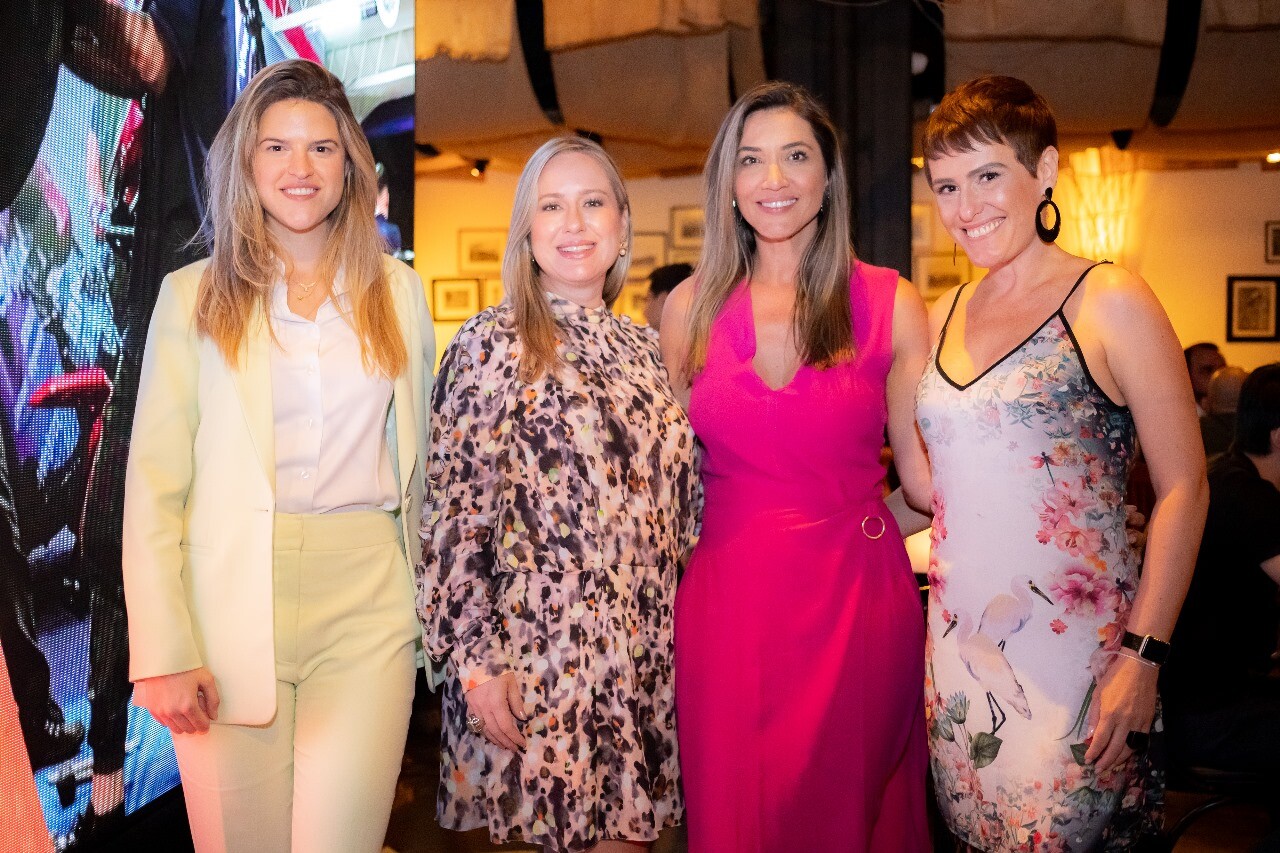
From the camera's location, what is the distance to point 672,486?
211 cm

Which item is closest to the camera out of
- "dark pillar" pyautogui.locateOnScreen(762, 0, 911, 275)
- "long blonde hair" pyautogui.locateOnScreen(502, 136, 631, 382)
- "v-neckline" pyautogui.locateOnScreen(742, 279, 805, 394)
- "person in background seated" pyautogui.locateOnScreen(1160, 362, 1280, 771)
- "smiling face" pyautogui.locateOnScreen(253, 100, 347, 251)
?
"smiling face" pyautogui.locateOnScreen(253, 100, 347, 251)

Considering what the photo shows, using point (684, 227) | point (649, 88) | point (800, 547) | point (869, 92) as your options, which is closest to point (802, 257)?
point (800, 547)

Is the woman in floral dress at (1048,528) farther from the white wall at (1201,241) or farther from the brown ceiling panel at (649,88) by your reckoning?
the white wall at (1201,241)

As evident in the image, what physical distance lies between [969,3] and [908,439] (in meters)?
4.42

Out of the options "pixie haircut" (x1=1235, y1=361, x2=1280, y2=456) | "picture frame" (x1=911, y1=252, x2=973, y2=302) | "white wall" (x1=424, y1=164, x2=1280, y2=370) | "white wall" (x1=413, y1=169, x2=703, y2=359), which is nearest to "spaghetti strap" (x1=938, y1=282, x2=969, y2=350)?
"pixie haircut" (x1=1235, y1=361, x2=1280, y2=456)

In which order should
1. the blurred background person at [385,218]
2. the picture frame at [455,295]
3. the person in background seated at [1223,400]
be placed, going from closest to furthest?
the blurred background person at [385,218], the person in background seated at [1223,400], the picture frame at [455,295]

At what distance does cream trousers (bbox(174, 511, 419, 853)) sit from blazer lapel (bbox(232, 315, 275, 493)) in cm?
11

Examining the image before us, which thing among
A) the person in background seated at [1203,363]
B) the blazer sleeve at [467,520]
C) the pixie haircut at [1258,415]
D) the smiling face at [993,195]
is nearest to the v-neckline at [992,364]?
the smiling face at [993,195]

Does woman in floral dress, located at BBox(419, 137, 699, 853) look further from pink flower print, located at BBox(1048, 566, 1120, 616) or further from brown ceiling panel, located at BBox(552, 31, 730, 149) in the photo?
brown ceiling panel, located at BBox(552, 31, 730, 149)

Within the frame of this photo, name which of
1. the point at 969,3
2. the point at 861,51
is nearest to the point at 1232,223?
the point at 969,3

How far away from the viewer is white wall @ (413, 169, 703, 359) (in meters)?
6.39

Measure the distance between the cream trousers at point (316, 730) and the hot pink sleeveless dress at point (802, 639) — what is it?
590mm

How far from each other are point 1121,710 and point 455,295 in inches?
207

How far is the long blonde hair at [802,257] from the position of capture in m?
2.27
